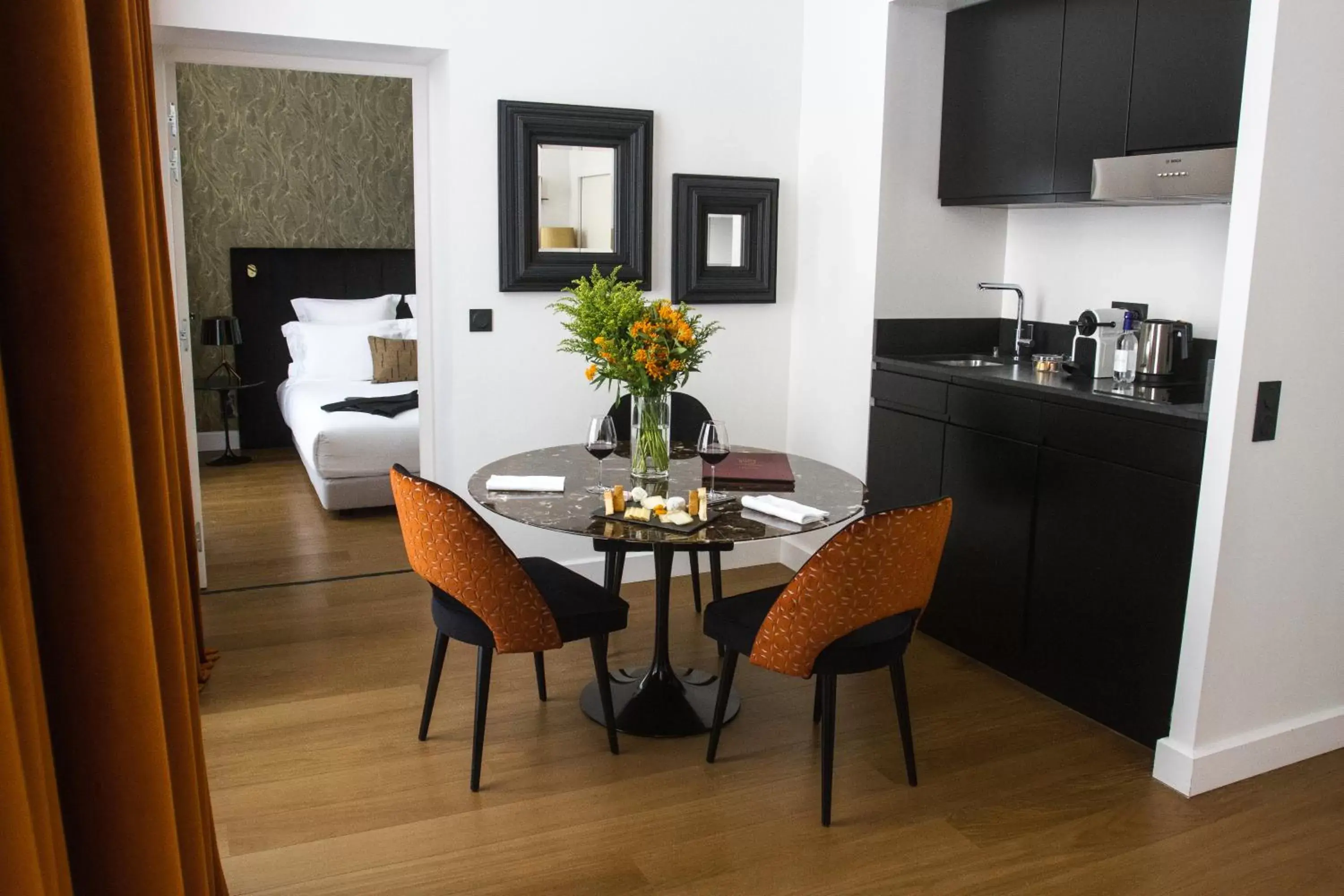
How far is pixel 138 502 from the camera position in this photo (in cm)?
108

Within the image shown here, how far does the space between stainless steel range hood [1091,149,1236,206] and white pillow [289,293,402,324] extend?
4.90m

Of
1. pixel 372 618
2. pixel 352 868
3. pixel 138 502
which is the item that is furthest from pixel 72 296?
pixel 372 618

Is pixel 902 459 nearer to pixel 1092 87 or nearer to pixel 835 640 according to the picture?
pixel 1092 87

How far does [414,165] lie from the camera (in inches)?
163

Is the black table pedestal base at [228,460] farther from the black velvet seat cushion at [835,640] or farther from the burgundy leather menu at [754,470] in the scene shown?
the black velvet seat cushion at [835,640]

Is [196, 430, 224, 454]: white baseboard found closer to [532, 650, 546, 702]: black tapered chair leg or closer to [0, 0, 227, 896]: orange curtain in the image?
[532, 650, 546, 702]: black tapered chair leg

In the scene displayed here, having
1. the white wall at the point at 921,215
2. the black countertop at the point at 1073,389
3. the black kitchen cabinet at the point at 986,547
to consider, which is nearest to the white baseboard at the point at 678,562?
the black kitchen cabinet at the point at 986,547

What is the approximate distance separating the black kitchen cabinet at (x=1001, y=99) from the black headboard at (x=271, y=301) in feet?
13.1

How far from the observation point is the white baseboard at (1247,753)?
2822 mm

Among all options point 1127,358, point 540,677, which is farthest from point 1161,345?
point 540,677

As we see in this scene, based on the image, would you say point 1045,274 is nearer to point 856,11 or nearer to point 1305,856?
point 856,11

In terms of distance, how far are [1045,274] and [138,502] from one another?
3.70m

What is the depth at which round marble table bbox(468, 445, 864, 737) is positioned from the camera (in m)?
2.56

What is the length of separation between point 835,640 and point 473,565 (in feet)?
2.90
